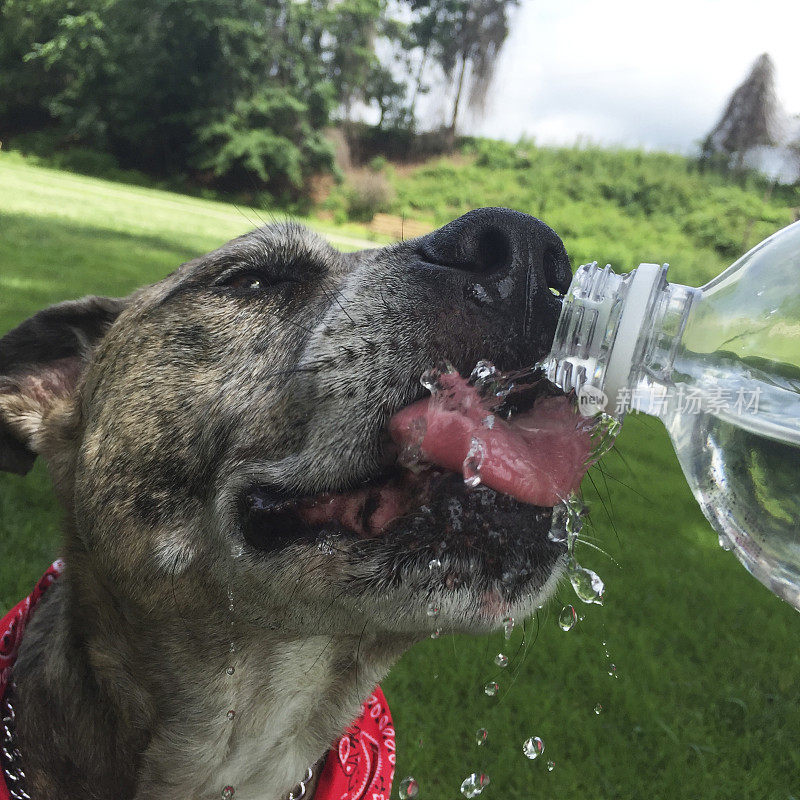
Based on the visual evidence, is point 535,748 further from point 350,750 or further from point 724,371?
point 724,371

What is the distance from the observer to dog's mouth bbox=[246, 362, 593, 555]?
1.57 m

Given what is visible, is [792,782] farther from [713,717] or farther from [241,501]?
[241,501]

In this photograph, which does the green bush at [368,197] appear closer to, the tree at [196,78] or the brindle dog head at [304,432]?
the tree at [196,78]

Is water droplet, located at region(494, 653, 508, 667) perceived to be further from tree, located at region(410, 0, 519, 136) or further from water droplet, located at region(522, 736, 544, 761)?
tree, located at region(410, 0, 519, 136)

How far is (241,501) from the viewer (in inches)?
72.2

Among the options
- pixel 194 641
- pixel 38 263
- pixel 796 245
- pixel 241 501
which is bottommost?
pixel 38 263

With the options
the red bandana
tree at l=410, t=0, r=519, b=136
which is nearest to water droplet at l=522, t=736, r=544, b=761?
the red bandana

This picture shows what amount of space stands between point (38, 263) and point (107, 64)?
106ft

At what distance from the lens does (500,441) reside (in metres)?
1.59

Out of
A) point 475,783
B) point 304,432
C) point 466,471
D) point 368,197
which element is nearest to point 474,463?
point 466,471

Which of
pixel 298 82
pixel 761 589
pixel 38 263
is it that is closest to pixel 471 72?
pixel 298 82

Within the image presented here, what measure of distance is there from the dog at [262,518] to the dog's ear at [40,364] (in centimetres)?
8

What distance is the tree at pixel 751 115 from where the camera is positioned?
25188 millimetres

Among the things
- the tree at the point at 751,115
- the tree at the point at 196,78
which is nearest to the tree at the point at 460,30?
the tree at the point at 196,78
